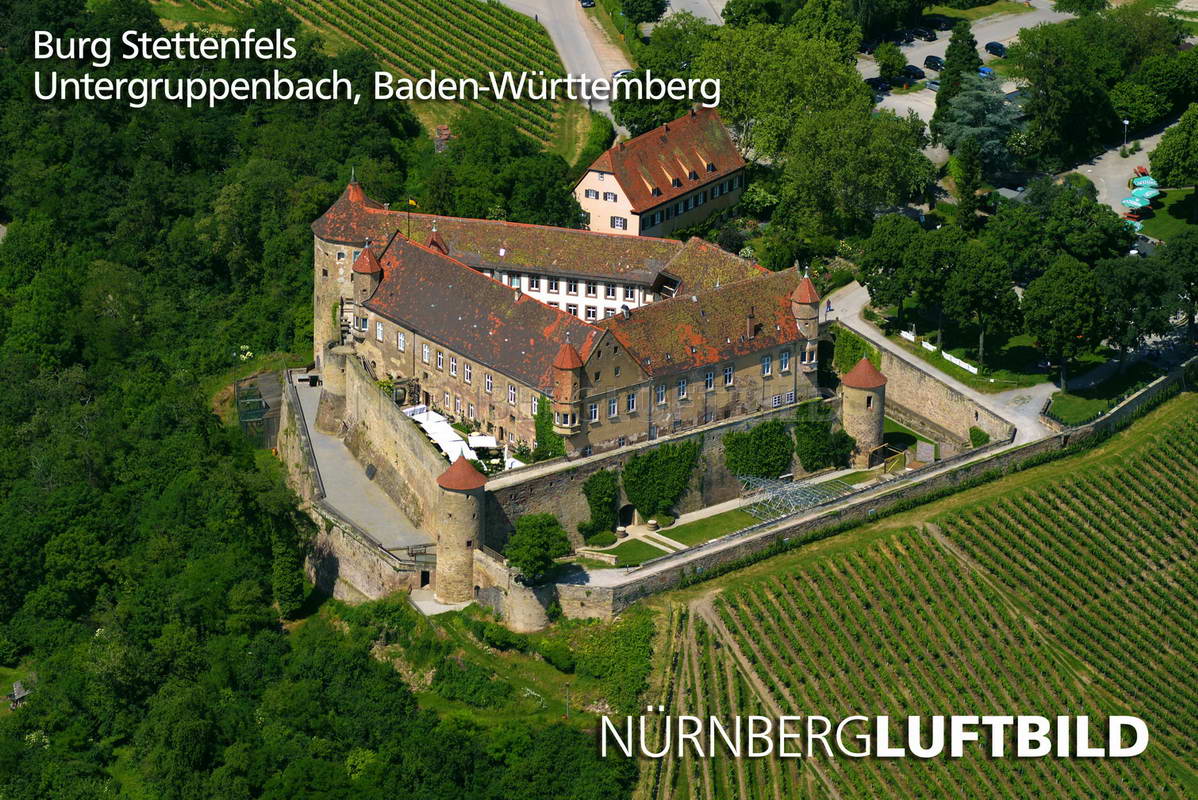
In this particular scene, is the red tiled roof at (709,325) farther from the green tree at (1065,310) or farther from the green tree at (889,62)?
the green tree at (889,62)

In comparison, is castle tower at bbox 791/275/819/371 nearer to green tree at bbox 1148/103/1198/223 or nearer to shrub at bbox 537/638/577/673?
shrub at bbox 537/638/577/673

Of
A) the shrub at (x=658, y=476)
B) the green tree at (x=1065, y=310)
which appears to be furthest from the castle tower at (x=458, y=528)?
the green tree at (x=1065, y=310)

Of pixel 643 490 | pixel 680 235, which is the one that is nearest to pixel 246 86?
pixel 680 235

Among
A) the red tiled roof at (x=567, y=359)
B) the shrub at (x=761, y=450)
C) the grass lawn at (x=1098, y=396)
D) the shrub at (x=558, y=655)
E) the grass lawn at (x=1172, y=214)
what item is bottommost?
the shrub at (x=558, y=655)

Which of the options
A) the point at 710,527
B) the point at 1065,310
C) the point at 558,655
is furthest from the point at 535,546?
the point at 1065,310

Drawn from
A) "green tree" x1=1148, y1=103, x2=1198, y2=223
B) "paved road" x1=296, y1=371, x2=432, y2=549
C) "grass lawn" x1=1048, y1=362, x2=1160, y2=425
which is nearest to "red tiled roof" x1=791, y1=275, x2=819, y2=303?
"grass lawn" x1=1048, y1=362, x2=1160, y2=425

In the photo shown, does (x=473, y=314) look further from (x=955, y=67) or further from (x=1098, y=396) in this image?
(x=955, y=67)

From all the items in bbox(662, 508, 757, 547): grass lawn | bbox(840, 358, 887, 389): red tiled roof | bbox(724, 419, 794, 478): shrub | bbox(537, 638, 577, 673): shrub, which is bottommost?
bbox(537, 638, 577, 673): shrub

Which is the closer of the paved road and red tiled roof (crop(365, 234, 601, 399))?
red tiled roof (crop(365, 234, 601, 399))

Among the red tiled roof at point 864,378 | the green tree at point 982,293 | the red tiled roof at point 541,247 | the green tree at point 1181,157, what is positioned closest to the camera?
the red tiled roof at point 864,378
